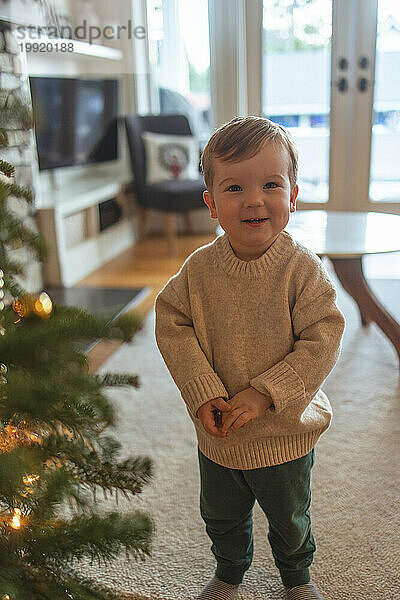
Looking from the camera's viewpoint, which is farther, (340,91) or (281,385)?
(340,91)

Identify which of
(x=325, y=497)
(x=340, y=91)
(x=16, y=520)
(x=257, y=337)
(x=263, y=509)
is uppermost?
(x=340, y=91)

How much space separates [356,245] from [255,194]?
120cm

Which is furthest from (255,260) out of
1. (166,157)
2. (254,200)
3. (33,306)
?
(166,157)

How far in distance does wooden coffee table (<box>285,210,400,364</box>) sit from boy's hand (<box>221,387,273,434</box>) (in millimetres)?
1068

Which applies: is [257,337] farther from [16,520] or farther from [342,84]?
[342,84]

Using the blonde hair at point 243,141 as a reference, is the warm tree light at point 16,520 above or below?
below

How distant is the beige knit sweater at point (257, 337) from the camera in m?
0.92

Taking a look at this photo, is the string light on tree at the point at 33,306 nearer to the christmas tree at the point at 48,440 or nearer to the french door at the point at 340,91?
the christmas tree at the point at 48,440

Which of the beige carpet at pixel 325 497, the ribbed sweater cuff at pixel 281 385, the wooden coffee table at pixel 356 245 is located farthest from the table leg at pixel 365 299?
the ribbed sweater cuff at pixel 281 385

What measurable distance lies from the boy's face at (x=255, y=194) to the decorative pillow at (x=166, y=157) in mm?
3382

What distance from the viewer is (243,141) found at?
88 cm

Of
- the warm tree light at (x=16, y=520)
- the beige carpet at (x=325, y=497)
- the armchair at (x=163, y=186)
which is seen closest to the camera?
the warm tree light at (x=16, y=520)

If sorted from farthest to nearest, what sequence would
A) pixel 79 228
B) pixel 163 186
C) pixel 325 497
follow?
pixel 163 186 → pixel 79 228 → pixel 325 497

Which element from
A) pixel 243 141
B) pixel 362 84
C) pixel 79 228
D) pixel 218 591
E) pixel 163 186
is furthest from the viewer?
pixel 362 84
